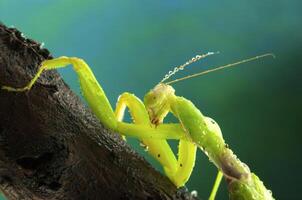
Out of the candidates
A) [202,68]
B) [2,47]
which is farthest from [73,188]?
[202,68]

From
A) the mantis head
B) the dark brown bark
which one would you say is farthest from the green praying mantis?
the dark brown bark

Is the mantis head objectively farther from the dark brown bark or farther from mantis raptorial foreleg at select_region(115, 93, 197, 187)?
the dark brown bark

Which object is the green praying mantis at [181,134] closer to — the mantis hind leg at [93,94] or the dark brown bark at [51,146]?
the mantis hind leg at [93,94]

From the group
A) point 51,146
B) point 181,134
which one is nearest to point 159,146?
point 181,134

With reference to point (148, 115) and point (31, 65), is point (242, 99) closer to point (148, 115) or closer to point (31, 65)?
point (148, 115)

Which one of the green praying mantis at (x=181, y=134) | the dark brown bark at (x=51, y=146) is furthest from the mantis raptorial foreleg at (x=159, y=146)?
the dark brown bark at (x=51, y=146)

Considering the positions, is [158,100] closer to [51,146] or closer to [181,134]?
[181,134]
